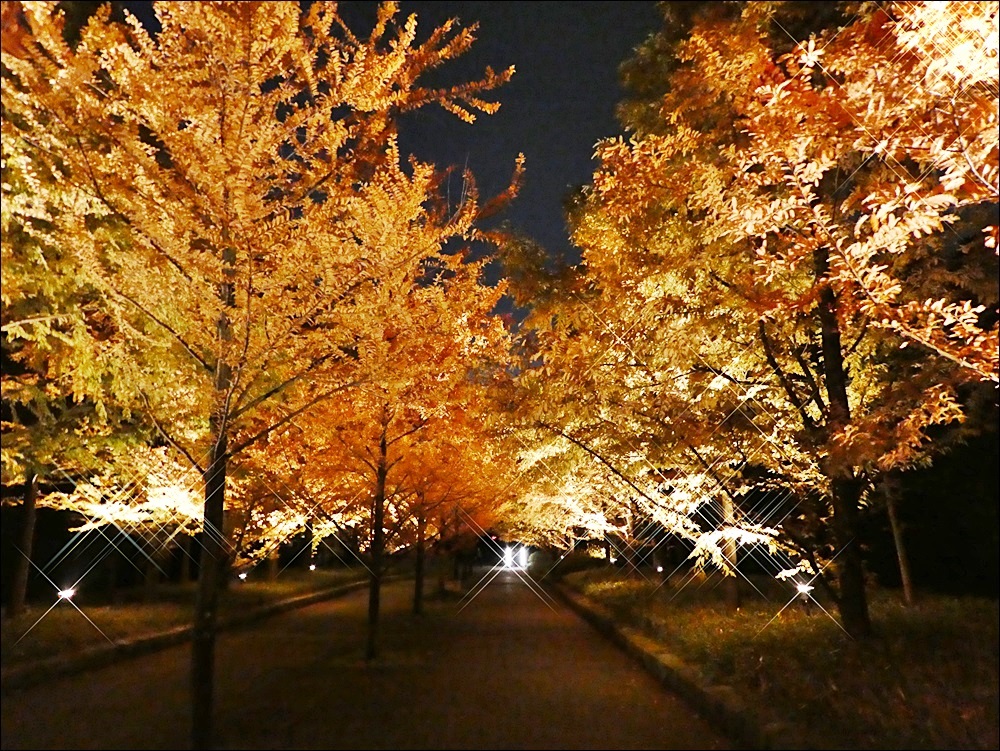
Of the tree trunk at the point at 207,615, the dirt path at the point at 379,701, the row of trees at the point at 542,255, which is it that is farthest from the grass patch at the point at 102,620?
the tree trunk at the point at 207,615

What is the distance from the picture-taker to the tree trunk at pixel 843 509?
891 centimetres

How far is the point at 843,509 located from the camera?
30.0 feet

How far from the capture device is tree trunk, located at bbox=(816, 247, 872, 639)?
8.91 metres

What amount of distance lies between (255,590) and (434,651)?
11.7 m

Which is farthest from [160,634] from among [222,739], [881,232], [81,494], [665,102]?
[881,232]

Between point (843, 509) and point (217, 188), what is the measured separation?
748 centimetres

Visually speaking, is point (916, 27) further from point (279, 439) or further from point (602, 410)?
point (279, 439)

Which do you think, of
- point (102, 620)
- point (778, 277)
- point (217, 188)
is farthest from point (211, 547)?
point (102, 620)

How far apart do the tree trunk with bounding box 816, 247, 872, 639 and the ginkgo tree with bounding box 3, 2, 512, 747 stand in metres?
4.44

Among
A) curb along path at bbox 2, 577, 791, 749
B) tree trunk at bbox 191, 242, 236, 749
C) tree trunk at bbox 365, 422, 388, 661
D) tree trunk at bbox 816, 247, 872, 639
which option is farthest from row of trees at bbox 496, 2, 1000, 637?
tree trunk at bbox 191, 242, 236, 749

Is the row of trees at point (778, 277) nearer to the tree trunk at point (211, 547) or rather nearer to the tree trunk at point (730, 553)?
the tree trunk at point (730, 553)

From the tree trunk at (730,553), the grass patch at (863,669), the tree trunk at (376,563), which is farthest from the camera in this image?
the tree trunk at (730,553)

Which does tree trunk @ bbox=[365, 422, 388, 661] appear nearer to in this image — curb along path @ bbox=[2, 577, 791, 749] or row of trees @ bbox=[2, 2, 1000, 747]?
row of trees @ bbox=[2, 2, 1000, 747]

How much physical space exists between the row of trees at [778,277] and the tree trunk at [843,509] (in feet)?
0.08
